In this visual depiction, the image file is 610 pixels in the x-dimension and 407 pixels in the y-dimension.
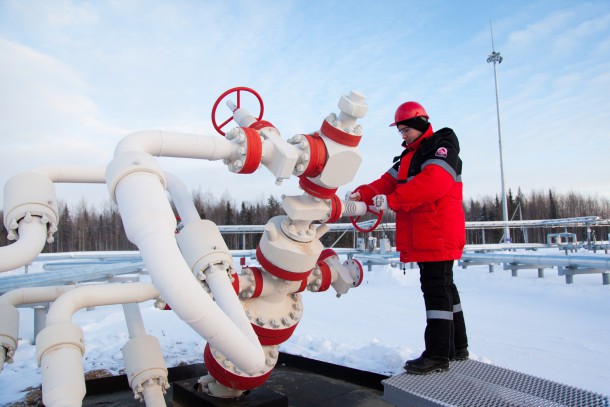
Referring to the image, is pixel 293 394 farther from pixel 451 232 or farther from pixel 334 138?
pixel 334 138

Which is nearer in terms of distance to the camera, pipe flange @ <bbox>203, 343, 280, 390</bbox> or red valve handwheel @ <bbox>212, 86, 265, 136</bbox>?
red valve handwheel @ <bbox>212, 86, 265, 136</bbox>

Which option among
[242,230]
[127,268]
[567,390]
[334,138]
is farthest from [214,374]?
[242,230]

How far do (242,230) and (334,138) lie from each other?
373 inches

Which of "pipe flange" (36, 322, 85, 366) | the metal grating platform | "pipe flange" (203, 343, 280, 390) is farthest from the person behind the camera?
"pipe flange" (203, 343, 280, 390)

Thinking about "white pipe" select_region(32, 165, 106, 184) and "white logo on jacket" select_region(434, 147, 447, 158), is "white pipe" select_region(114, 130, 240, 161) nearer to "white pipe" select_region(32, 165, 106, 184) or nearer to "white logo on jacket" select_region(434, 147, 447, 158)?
"white pipe" select_region(32, 165, 106, 184)

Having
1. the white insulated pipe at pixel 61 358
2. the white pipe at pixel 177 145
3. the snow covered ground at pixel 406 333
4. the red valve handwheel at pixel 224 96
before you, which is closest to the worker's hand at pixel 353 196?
the red valve handwheel at pixel 224 96

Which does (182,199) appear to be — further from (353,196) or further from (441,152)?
(441,152)

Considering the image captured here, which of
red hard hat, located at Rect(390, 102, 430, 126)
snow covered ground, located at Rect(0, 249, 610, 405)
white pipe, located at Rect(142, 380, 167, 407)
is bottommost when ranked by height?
snow covered ground, located at Rect(0, 249, 610, 405)

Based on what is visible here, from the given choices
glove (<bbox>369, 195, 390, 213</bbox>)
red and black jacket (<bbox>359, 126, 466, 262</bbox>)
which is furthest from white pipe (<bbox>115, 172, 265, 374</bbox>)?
red and black jacket (<bbox>359, 126, 466, 262</bbox>)

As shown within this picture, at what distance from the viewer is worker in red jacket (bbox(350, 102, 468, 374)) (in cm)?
254

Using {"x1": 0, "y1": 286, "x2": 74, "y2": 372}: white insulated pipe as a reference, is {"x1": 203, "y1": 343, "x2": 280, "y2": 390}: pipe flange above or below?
below

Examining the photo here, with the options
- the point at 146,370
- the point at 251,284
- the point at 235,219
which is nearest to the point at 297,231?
the point at 251,284

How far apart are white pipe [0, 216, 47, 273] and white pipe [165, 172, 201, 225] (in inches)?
22.0

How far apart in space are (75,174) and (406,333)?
12.0 feet
